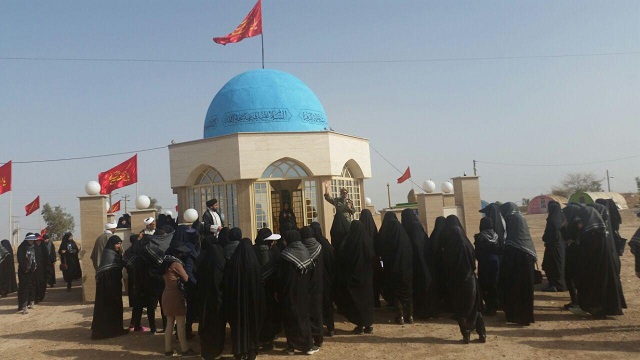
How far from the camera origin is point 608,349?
471 cm

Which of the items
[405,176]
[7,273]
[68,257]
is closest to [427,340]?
[68,257]

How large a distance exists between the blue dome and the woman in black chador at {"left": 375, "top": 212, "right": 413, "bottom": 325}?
213 inches

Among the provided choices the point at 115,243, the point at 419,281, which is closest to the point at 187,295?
the point at 115,243

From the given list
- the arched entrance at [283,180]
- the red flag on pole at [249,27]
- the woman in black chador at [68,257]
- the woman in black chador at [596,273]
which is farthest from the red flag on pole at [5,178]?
the woman in black chador at [596,273]

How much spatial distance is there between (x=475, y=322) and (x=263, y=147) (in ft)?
20.0

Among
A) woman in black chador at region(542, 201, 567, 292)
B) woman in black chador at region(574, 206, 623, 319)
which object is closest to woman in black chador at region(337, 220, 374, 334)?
woman in black chador at region(574, 206, 623, 319)

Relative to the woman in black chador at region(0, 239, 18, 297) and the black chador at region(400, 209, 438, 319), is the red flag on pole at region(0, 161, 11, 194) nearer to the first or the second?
the woman in black chador at region(0, 239, 18, 297)

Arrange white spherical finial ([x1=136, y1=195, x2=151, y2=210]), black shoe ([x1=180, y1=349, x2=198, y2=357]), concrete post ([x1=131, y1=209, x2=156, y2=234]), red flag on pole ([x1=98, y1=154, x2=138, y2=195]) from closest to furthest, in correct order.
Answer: black shoe ([x1=180, y1=349, x2=198, y2=357])
concrete post ([x1=131, y1=209, x2=156, y2=234])
white spherical finial ([x1=136, y1=195, x2=151, y2=210])
red flag on pole ([x1=98, y1=154, x2=138, y2=195])

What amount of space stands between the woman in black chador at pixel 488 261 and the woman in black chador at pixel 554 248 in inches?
65.2

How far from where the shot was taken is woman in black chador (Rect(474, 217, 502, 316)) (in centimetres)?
611

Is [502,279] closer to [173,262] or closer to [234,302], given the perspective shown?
[234,302]

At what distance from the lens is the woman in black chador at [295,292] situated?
493 centimetres

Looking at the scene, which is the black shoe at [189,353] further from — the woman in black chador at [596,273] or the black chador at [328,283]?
the woman in black chador at [596,273]

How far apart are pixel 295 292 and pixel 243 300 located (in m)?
0.58
